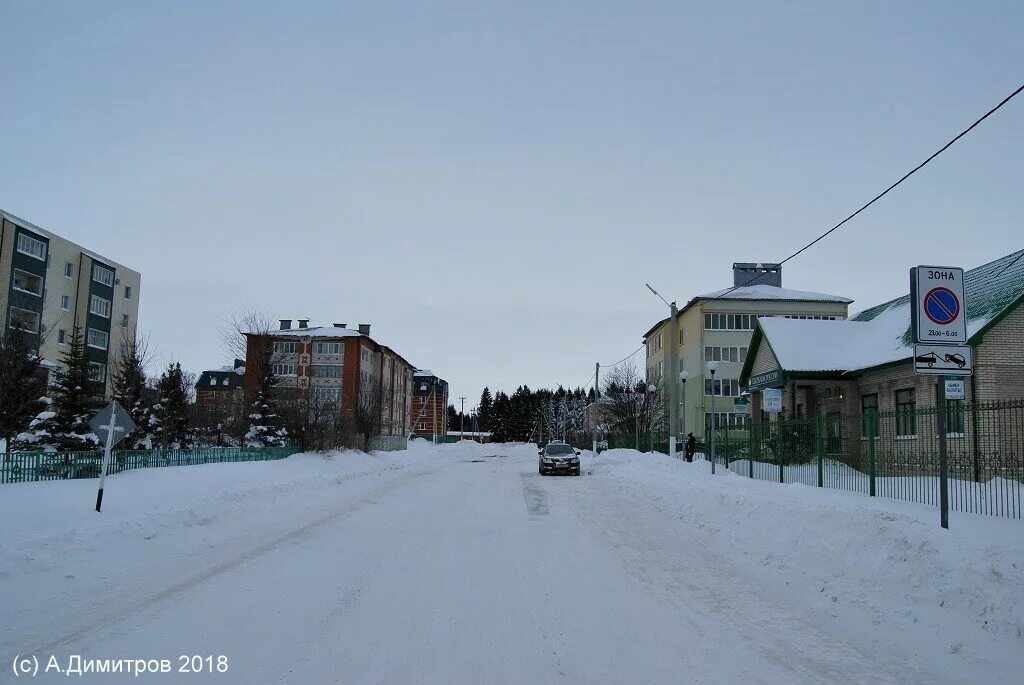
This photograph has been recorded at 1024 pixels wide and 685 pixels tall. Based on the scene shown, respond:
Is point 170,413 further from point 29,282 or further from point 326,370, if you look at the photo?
point 326,370

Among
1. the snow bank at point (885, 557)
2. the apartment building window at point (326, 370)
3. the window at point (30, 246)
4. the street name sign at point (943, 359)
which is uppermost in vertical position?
the window at point (30, 246)

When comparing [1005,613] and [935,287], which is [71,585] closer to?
[1005,613]

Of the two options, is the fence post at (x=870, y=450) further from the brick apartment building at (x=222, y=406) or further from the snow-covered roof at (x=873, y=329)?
the brick apartment building at (x=222, y=406)

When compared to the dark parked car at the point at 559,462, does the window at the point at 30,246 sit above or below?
above

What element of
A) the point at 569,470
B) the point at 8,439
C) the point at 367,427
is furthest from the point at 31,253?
the point at 569,470

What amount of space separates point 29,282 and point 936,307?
60591 mm

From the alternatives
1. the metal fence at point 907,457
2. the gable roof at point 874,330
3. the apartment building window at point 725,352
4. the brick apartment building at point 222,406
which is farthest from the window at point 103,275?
the metal fence at point 907,457

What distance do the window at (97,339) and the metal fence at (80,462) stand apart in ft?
141

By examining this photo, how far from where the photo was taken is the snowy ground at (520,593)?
20.5ft

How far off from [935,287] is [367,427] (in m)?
43.4

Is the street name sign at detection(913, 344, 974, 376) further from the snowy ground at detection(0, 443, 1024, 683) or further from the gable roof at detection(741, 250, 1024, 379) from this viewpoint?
the gable roof at detection(741, 250, 1024, 379)

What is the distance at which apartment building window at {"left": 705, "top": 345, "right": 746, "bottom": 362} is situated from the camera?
63.0 metres

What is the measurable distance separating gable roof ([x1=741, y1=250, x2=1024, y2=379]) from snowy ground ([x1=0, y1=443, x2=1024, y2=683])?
1128cm

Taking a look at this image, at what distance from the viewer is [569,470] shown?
117 feet
